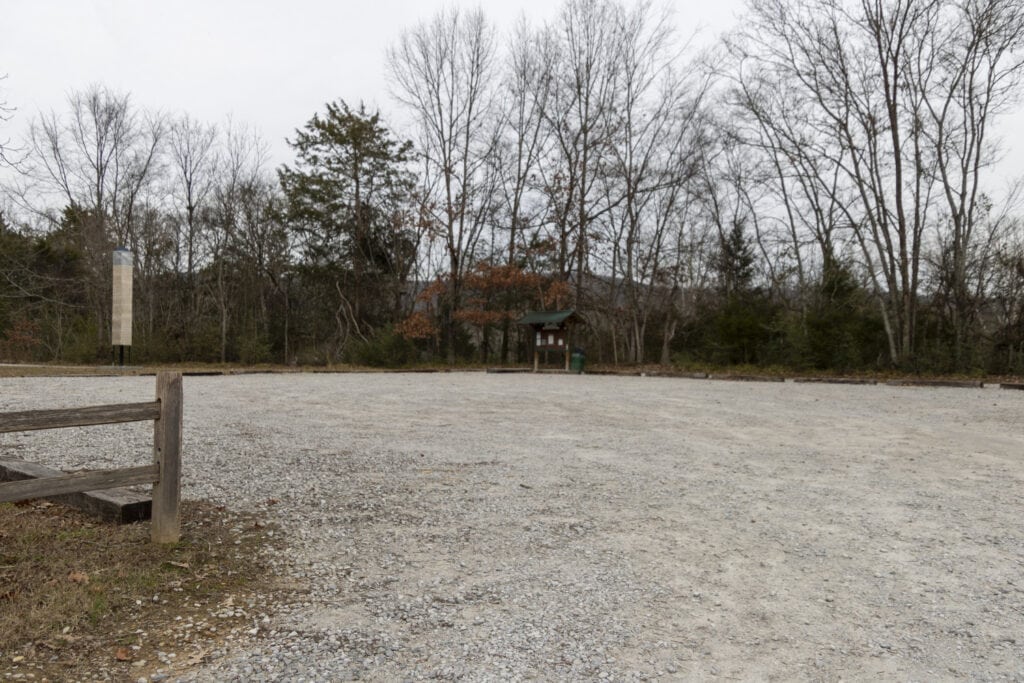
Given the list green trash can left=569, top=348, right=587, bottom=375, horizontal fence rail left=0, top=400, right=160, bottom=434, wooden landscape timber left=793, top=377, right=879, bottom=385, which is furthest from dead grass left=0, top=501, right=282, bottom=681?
green trash can left=569, top=348, right=587, bottom=375

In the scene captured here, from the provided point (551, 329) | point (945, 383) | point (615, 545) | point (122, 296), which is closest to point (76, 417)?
point (615, 545)

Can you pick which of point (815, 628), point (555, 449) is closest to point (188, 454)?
point (555, 449)

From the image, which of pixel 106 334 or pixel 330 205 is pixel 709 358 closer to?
pixel 330 205

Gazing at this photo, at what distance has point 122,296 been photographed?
1744 centimetres

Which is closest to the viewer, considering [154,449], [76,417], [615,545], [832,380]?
[76,417]

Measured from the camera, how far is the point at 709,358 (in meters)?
23.5

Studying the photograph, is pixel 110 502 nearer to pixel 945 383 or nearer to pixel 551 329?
pixel 945 383

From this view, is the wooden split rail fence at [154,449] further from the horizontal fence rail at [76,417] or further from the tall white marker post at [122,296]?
the tall white marker post at [122,296]

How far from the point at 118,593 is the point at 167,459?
0.74 m

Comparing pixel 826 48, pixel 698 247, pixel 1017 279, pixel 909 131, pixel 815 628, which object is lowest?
pixel 815 628

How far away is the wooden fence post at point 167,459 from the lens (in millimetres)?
3477

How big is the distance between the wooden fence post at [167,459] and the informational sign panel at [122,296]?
52.4 ft

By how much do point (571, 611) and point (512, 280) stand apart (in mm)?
21053

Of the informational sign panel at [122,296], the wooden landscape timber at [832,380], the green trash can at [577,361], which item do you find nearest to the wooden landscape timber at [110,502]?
the informational sign panel at [122,296]
